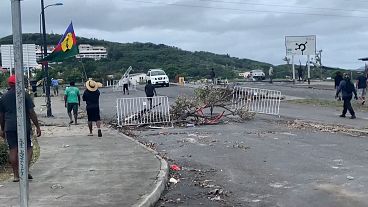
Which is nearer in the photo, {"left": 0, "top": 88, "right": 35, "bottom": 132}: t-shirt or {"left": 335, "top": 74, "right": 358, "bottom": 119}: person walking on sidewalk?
{"left": 0, "top": 88, "right": 35, "bottom": 132}: t-shirt

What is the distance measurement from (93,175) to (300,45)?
4720cm

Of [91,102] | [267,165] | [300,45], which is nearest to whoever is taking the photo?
[267,165]

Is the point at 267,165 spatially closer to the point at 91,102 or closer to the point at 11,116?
the point at 11,116

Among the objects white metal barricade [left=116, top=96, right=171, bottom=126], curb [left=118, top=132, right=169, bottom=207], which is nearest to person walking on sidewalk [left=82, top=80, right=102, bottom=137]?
white metal barricade [left=116, top=96, right=171, bottom=126]

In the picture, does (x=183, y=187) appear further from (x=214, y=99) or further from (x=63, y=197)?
(x=214, y=99)

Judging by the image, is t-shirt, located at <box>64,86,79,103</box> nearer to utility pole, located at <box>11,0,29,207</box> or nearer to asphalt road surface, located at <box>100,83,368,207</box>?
asphalt road surface, located at <box>100,83,368,207</box>

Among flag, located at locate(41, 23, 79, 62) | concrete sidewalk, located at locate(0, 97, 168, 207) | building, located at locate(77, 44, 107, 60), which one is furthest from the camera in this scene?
building, located at locate(77, 44, 107, 60)

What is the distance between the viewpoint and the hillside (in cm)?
7975

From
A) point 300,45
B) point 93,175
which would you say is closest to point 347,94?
point 93,175

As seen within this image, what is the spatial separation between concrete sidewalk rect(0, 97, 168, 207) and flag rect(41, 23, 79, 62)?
7.60 ft

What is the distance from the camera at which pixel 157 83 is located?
55.5m

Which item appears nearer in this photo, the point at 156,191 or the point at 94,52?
the point at 156,191

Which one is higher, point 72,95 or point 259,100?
point 72,95

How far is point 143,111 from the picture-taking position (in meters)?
21.4
